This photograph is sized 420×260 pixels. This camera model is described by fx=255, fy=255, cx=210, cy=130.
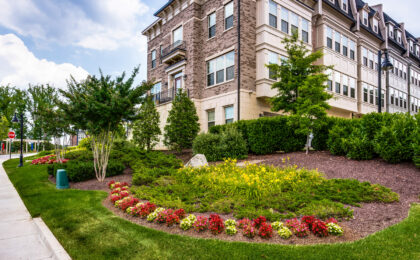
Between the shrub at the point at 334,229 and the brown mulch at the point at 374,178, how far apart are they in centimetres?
35

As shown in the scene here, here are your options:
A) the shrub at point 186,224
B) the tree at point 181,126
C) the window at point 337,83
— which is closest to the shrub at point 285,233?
the shrub at point 186,224

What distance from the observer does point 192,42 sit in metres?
18.7

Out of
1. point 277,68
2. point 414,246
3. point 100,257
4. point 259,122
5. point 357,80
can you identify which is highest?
point 357,80

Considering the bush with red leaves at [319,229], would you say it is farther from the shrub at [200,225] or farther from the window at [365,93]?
the window at [365,93]

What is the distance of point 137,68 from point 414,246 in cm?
878

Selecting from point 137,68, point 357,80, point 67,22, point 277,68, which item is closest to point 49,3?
point 67,22

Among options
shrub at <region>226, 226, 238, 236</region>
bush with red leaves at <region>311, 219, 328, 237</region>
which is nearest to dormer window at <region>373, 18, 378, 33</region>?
bush with red leaves at <region>311, 219, 328, 237</region>

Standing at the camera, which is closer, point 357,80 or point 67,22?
point 67,22

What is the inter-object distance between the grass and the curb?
6.72 ft

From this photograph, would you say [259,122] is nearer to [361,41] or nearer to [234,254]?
[234,254]

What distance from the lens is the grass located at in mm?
4879

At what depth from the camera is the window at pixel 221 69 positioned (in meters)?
16.5

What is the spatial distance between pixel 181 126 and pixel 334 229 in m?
12.2

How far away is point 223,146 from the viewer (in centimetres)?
1156
